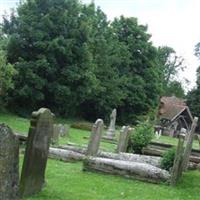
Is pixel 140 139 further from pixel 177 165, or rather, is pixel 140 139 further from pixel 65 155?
pixel 177 165

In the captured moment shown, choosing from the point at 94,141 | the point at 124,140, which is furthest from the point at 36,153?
the point at 124,140

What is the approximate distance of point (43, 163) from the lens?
35.7 ft

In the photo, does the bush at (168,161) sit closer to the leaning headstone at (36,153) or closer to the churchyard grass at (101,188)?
the churchyard grass at (101,188)

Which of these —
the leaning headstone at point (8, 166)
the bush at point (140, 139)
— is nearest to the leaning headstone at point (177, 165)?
the bush at point (140, 139)

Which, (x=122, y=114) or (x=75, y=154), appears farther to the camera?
(x=122, y=114)

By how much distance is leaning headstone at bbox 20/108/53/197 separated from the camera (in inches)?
407

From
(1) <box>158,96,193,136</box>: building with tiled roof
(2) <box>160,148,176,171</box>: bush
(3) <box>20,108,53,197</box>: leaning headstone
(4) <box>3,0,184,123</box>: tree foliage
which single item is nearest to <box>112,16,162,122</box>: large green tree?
(4) <box>3,0,184,123</box>: tree foliage

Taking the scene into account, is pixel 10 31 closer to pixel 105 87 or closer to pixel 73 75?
pixel 73 75

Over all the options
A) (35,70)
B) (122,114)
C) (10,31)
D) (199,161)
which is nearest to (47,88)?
(35,70)

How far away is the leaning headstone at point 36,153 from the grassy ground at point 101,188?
0.24 m

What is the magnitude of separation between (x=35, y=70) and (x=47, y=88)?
246 cm

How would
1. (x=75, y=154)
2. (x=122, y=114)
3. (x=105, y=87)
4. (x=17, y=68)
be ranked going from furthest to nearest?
(x=122, y=114) → (x=105, y=87) → (x=17, y=68) → (x=75, y=154)

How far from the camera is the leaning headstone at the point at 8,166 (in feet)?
23.8

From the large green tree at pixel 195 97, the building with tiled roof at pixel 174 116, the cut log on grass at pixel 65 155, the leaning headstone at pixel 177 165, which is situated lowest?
the cut log on grass at pixel 65 155
